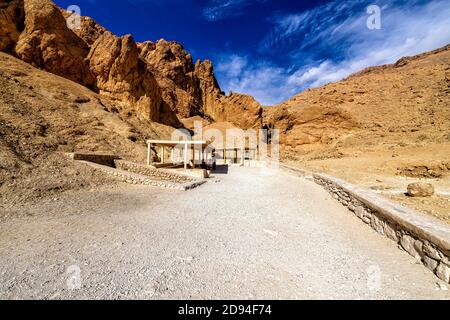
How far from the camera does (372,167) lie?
658 inches

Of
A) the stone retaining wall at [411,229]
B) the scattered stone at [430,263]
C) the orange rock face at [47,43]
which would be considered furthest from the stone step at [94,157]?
the orange rock face at [47,43]

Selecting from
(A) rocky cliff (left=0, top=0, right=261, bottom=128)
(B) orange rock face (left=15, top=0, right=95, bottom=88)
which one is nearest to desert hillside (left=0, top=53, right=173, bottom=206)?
(B) orange rock face (left=15, top=0, right=95, bottom=88)

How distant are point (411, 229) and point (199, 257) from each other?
3.66m

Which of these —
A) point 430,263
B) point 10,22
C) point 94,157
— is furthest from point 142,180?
point 10,22

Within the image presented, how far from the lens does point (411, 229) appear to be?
366cm

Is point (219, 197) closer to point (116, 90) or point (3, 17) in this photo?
point (116, 90)

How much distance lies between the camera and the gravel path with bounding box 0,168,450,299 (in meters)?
2.74

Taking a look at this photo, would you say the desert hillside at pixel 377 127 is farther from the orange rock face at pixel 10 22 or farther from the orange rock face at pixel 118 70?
the orange rock face at pixel 10 22

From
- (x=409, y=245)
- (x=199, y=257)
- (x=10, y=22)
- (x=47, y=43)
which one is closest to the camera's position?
(x=199, y=257)

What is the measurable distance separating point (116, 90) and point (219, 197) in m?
29.3

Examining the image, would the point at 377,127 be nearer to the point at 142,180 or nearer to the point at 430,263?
the point at 142,180

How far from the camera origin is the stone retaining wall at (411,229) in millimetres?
2990

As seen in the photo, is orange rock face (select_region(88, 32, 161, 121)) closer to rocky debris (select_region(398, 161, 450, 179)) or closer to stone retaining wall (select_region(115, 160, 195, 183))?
stone retaining wall (select_region(115, 160, 195, 183))

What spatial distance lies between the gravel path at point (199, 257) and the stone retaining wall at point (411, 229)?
6.0 inches
